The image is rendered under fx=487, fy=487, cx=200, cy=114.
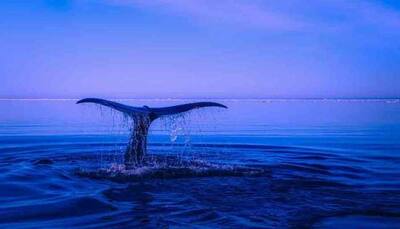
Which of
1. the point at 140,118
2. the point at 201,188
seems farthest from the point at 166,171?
the point at 201,188

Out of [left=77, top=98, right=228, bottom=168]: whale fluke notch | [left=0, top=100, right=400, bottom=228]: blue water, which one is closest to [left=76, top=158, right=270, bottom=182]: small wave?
[left=0, top=100, right=400, bottom=228]: blue water

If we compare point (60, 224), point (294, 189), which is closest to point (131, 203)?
point (60, 224)

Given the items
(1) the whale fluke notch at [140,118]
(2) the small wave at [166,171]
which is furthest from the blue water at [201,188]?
(1) the whale fluke notch at [140,118]

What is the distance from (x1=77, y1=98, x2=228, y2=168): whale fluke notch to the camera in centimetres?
1198

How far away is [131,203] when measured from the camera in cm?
870

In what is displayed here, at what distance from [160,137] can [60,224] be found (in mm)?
17304

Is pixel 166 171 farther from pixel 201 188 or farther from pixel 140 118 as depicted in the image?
pixel 201 188

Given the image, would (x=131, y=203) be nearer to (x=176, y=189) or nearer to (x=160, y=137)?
(x=176, y=189)

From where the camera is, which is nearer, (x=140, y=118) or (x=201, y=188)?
(x=201, y=188)

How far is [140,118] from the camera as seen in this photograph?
1228 cm

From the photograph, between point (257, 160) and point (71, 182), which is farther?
point (257, 160)

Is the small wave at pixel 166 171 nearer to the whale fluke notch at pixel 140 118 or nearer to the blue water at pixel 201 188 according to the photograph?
the blue water at pixel 201 188

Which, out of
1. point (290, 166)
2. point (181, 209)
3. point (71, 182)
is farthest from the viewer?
point (290, 166)

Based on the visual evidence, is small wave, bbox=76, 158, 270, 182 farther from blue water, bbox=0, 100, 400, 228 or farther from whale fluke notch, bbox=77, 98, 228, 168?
whale fluke notch, bbox=77, 98, 228, 168
